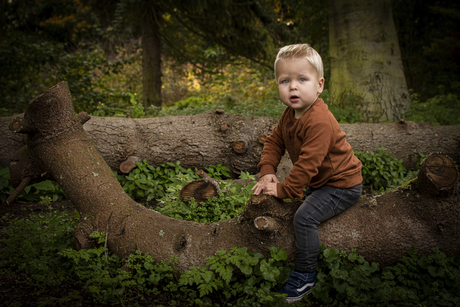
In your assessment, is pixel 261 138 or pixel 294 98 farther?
pixel 261 138

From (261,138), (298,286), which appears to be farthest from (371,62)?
(298,286)

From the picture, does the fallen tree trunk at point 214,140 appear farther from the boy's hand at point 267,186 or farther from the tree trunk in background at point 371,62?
the boy's hand at point 267,186

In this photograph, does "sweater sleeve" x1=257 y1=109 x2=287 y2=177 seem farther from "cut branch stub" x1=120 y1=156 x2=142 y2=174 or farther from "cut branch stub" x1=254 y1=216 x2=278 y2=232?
"cut branch stub" x1=120 y1=156 x2=142 y2=174

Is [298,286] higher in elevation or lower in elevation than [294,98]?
lower

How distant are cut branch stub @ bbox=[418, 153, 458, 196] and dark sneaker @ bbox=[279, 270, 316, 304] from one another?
40.8 inches

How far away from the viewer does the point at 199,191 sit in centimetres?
348

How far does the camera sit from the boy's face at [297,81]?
215cm

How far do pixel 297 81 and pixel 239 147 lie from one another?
249 cm

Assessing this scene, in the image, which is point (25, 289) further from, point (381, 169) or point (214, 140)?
point (381, 169)

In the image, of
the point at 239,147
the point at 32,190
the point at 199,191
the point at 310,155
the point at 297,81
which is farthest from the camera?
the point at 239,147

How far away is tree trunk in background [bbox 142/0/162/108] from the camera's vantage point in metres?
8.74

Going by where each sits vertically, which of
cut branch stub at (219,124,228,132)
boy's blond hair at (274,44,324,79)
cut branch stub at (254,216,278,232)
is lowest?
cut branch stub at (254,216,278,232)

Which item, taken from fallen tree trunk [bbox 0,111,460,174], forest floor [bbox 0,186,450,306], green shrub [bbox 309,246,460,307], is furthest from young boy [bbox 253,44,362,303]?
fallen tree trunk [bbox 0,111,460,174]

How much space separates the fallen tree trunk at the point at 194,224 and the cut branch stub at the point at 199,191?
0.80 meters
